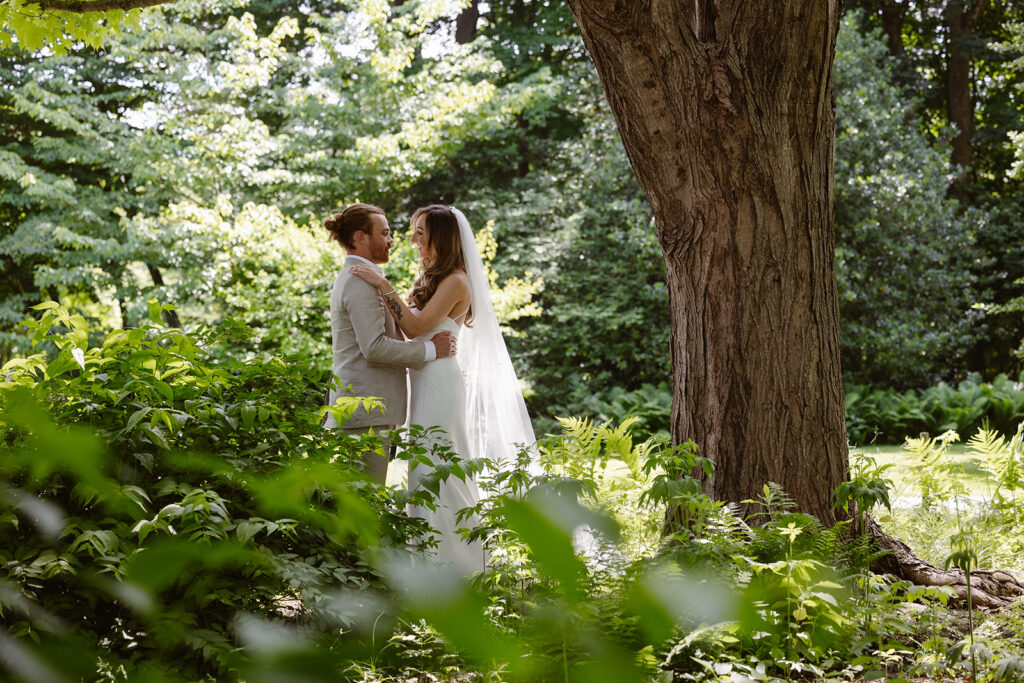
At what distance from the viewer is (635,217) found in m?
15.0

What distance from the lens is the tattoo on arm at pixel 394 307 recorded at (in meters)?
5.27

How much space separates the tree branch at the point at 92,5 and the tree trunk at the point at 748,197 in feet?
7.53

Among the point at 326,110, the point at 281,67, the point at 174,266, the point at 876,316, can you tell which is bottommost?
the point at 876,316

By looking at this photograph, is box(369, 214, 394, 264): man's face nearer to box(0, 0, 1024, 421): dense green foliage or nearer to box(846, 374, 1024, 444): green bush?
box(0, 0, 1024, 421): dense green foliage

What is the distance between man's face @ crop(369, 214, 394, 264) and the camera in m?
5.37

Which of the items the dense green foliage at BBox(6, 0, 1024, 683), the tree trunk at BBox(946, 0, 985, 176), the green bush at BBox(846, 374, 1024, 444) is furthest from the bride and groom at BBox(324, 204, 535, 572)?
the tree trunk at BBox(946, 0, 985, 176)

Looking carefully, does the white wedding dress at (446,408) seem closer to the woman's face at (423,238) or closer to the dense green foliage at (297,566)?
the woman's face at (423,238)

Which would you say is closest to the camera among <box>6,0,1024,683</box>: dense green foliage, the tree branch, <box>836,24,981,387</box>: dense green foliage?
<box>6,0,1024,683</box>: dense green foliage

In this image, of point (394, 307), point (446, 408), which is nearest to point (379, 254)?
point (394, 307)

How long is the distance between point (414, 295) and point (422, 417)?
93 cm

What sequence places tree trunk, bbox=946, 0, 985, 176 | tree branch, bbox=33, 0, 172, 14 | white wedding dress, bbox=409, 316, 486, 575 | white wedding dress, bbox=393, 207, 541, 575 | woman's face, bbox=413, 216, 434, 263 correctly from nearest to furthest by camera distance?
tree branch, bbox=33, 0, 172, 14
white wedding dress, bbox=409, 316, 486, 575
white wedding dress, bbox=393, 207, 541, 575
woman's face, bbox=413, 216, 434, 263
tree trunk, bbox=946, 0, 985, 176

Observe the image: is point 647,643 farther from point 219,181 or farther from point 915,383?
point 915,383

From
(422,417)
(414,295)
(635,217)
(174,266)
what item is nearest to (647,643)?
(422,417)

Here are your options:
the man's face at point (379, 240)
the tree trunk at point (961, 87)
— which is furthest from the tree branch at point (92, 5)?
the tree trunk at point (961, 87)
